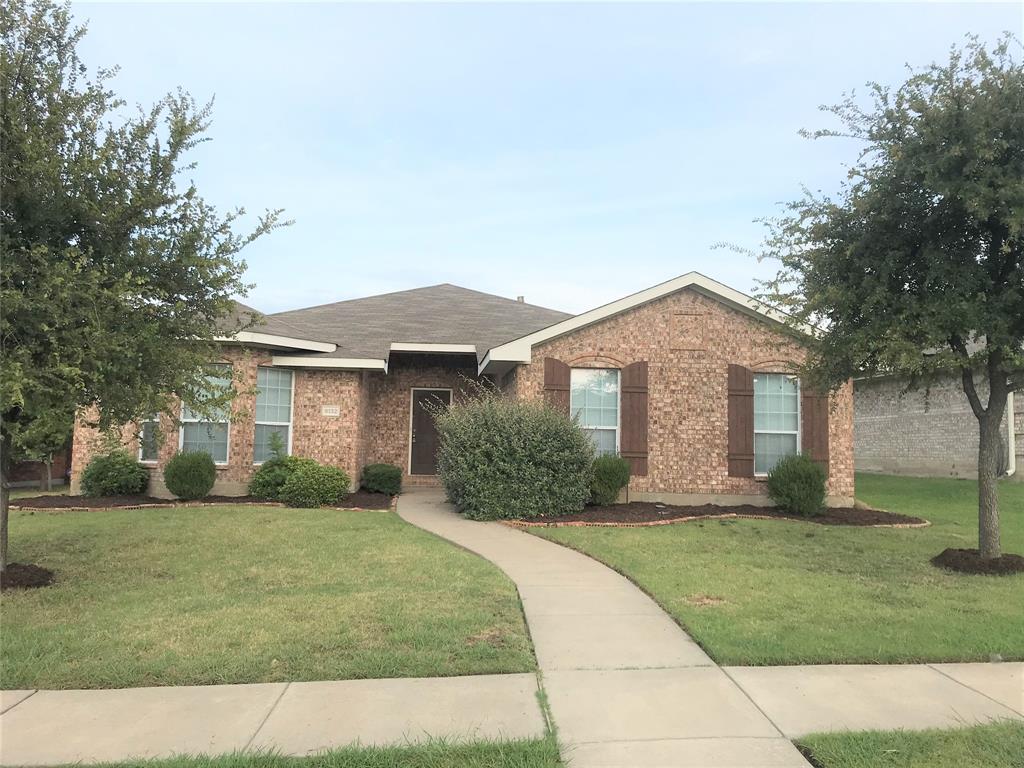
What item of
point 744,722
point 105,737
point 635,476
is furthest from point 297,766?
point 635,476

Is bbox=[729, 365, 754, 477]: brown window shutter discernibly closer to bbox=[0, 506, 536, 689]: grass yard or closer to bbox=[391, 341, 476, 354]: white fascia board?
bbox=[391, 341, 476, 354]: white fascia board

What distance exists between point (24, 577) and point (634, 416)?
10.1m

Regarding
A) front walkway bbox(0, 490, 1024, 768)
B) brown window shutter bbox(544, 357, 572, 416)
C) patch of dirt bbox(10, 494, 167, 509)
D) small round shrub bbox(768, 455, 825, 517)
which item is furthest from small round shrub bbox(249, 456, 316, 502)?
front walkway bbox(0, 490, 1024, 768)

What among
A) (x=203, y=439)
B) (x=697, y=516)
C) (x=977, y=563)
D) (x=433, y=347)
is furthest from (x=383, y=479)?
(x=977, y=563)

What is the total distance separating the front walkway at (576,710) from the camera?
3.75 m

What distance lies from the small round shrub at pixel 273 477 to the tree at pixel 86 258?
6.25 meters

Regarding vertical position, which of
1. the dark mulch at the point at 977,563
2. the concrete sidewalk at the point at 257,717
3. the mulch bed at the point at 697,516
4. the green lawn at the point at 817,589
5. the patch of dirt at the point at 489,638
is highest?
the dark mulch at the point at 977,563

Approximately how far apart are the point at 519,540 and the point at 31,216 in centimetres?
683

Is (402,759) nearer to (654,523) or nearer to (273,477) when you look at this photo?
(654,523)

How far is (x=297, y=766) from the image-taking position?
11.5ft

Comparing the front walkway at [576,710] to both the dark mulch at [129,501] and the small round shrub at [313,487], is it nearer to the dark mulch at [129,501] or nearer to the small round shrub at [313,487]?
the small round shrub at [313,487]

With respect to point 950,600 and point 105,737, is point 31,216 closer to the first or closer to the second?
point 105,737

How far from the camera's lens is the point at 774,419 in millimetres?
14211

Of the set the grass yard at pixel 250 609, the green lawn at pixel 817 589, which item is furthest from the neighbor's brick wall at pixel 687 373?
the grass yard at pixel 250 609
